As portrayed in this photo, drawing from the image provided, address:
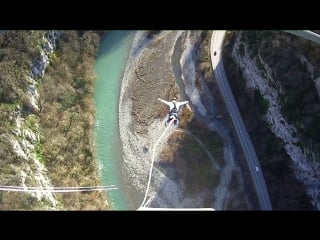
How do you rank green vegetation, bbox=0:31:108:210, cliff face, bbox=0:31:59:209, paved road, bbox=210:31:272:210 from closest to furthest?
cliff face, bbox=0:31:59:209, green vegetation, bbox=0:31:108:210, paved road, bbox=210:31:272:210

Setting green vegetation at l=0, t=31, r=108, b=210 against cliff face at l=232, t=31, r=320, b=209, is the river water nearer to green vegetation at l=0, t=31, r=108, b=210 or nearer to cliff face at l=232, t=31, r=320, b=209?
green vegetation at l=0, t=31, r=108, b=210

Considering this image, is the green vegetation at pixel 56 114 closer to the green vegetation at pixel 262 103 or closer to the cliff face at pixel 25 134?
the cliff face at pixel 25 134

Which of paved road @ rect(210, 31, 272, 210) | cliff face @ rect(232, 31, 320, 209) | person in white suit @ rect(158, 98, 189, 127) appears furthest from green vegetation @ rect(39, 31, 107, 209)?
cliff face @ rect(232, 31, 320, 209)

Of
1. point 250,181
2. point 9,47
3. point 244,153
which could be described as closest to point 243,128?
point 244,153

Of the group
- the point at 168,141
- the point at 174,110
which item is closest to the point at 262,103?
the point at 174,110

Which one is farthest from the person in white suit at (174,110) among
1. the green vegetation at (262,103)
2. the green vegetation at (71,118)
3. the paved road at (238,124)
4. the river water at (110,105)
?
the green vegetation at (71,118)

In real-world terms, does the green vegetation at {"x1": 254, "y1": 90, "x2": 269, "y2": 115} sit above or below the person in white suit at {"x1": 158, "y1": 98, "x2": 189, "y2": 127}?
above

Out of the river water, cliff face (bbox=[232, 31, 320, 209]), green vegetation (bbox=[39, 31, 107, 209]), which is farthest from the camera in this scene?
the river water
